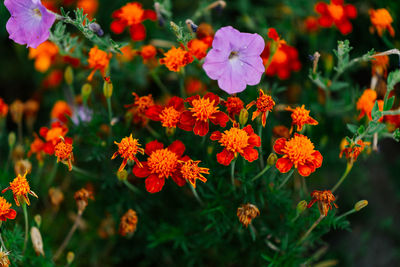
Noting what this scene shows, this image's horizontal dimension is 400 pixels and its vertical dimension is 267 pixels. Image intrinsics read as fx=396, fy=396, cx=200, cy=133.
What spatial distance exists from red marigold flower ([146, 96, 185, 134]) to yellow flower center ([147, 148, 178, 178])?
105 millimetres

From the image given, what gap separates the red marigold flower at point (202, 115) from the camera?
1.33m

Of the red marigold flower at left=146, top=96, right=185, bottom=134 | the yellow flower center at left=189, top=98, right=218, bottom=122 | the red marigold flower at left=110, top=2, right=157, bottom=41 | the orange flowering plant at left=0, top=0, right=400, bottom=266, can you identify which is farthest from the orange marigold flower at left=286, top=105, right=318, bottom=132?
the red marigold flower at left=110, top=2, right=157, bottom=41

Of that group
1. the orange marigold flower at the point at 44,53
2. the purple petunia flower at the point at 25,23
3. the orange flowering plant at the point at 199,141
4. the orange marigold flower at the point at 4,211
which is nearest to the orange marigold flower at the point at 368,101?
the orange flowering plant at the point at 199,141

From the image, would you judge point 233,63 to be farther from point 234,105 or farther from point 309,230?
point 309,230

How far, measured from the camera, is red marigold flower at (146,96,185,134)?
138 cm

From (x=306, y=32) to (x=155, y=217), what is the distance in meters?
1.38

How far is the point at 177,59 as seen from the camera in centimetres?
145

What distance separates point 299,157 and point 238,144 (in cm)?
20

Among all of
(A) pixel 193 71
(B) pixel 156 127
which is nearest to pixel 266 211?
(B) pixel 156 127

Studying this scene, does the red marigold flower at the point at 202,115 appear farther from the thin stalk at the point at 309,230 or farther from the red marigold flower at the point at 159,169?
the thin stalk at the point at 309,230

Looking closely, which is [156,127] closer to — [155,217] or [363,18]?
[155,217]

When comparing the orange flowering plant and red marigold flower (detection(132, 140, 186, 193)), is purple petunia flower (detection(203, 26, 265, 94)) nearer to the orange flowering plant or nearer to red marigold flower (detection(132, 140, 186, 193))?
the orange flowering plant

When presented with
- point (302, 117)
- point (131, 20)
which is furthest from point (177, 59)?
point (302, 117)

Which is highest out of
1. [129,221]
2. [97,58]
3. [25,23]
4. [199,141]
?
[25,23]
